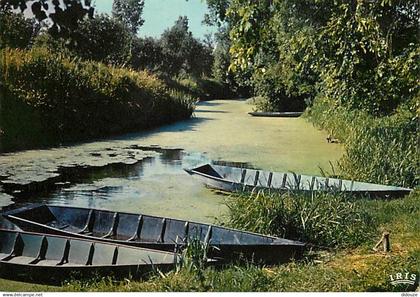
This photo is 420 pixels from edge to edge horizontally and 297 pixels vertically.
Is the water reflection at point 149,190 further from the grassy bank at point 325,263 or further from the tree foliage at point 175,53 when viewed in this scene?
the tree foliage at point 175,53

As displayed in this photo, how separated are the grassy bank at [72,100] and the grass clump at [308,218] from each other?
33.6 inches

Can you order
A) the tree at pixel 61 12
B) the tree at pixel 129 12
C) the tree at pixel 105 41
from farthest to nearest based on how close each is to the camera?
the tree at pixel 129 12 → the tree at pixel 105 41 → the tree at pixel 61 12

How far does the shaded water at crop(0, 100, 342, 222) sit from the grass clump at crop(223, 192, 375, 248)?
22 centimetres

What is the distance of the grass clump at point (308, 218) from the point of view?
2.59 metres

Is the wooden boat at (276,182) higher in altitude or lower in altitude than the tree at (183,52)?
lower

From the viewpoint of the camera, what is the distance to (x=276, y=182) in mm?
3000

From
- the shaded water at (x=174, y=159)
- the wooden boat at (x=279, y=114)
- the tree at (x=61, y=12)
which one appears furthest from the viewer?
the wooden boat at (x=279, y=114)

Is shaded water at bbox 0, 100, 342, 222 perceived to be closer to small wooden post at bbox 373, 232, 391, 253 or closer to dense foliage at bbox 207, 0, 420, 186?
dense foliage at bbox 207, 0, 420, 186

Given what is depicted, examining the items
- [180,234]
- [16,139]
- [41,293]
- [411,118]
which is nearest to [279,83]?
[411,118]

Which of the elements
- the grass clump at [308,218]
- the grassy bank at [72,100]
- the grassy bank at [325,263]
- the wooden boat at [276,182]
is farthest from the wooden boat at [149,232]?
the wooden boat at [276,182]

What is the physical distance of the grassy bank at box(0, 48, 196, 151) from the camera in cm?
260

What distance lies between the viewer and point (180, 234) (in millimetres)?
2570

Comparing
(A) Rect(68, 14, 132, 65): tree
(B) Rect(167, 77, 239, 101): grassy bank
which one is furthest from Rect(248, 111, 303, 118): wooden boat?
(A) Rect(68, 14, 132, 65): tree

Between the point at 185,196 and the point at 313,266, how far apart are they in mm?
819
